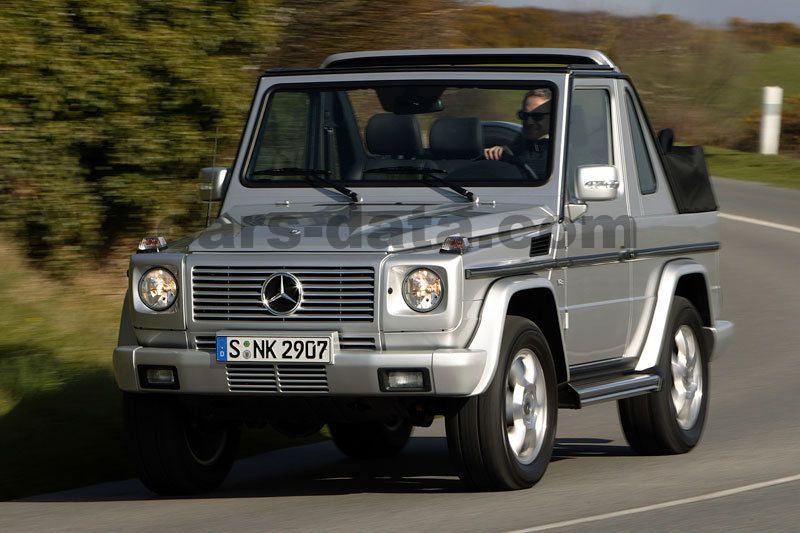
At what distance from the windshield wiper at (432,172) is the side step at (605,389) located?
1.09 m

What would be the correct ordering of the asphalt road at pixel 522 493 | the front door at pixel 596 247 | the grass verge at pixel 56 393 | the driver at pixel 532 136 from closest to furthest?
the asphalt road at pixel 522 493 < the front door at pixel 596 247 < the driver at pixel 532 136 < the grass verge at pixel 56 393

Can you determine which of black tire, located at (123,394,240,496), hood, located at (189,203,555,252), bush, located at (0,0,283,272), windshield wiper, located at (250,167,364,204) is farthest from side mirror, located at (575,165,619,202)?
bush, located at (0,0,283,272)

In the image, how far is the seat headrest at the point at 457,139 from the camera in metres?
8.22

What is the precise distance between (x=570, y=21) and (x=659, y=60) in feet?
11.8

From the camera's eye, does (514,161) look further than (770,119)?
No

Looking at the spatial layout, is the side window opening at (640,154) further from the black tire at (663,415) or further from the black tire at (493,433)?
the black tire at (493,433)

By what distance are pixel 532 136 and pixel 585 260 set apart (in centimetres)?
71

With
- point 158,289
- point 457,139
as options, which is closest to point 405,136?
point 457,139

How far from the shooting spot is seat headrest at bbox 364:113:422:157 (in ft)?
27.3

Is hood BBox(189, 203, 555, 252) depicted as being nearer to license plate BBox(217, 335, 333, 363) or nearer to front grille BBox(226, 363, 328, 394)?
license plate BBox(217, 335, 333, 363)

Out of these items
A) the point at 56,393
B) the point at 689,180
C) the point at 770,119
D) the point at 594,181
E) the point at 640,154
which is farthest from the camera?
the point at 770,119

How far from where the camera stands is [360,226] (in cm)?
729

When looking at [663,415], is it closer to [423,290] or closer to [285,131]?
[423,290]

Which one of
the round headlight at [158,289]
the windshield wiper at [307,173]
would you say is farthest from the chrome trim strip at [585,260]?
the round headlight at [158,289]
